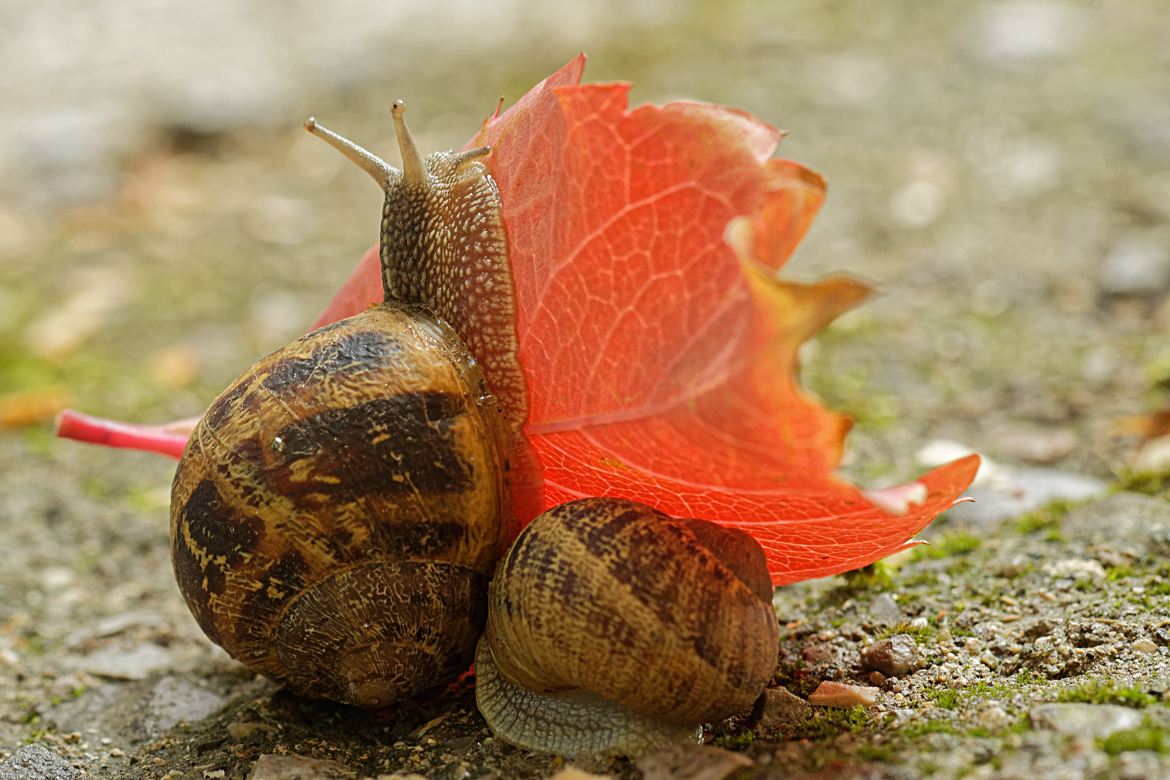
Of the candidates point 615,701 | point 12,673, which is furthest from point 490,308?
point 12,673

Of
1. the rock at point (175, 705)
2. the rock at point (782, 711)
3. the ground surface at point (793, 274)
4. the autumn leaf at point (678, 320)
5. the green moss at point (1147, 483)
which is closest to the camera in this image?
the autumn leaf at point (678, 320)

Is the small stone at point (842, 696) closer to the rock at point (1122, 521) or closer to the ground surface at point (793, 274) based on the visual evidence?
the ground surface at point (793, 274)

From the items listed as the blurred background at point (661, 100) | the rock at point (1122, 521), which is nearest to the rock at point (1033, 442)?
the blurred background at point (661, 100)

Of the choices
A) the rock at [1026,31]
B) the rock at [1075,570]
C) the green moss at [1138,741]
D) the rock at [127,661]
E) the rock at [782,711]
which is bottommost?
the rock at [127,661]

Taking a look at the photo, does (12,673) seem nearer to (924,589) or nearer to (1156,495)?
(924,589)

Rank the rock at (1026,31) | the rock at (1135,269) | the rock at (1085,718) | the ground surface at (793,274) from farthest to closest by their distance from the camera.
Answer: the rock at (1026,31), the rock at (1135,269), the ground surface at (793,274), the rock at (1085,718)

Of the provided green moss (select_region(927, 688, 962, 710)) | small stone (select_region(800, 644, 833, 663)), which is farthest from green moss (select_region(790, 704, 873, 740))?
small stone (select_region(800, 644, 833, 663))

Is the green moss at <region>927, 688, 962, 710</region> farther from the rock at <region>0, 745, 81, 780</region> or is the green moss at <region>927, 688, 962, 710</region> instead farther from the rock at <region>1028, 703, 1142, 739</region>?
the rock at <region>0, 745, 81, 780</region>
